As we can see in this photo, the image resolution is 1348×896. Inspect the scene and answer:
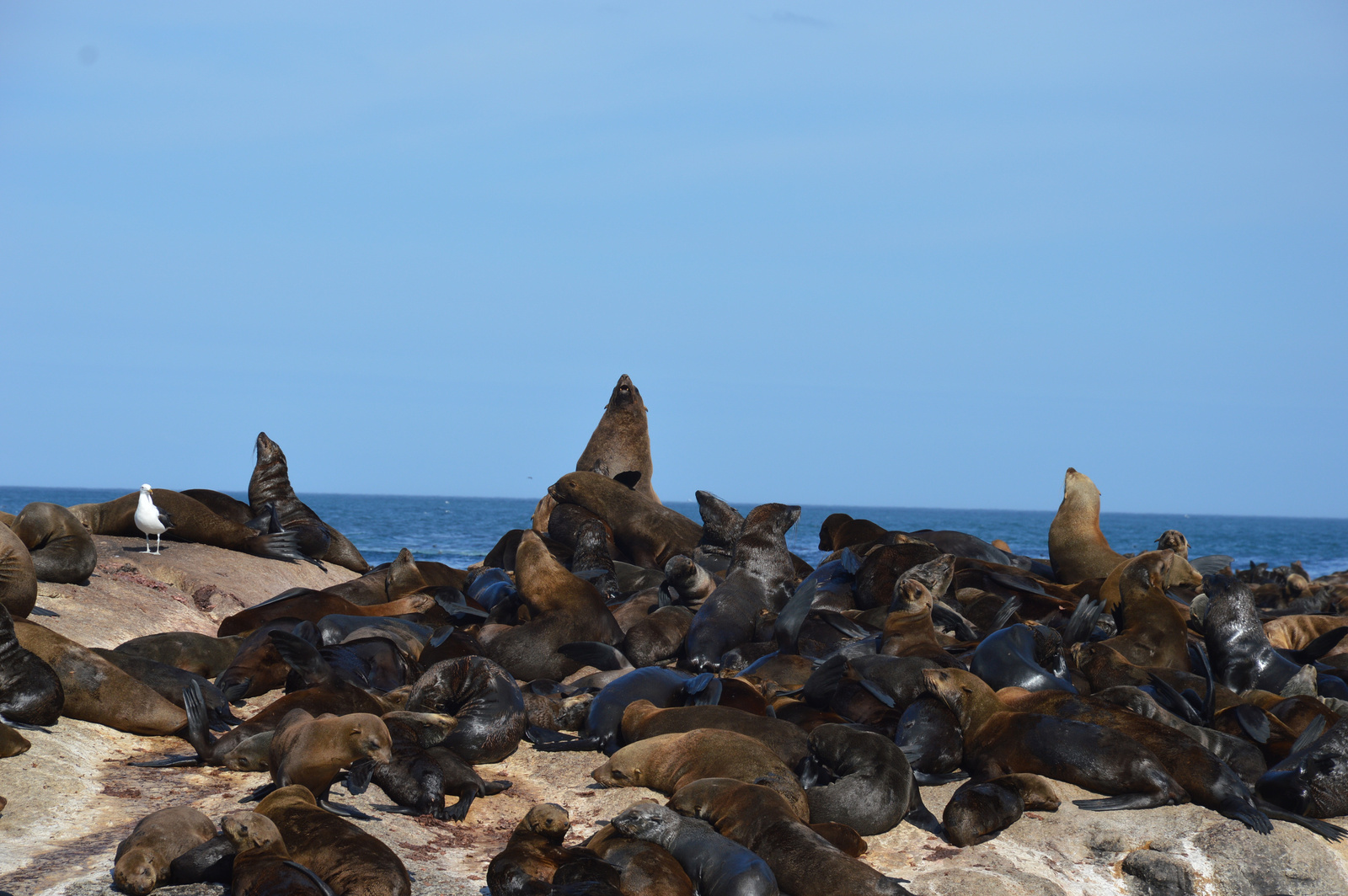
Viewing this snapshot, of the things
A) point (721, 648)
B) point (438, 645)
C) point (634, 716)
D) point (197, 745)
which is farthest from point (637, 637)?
point (197, 745)

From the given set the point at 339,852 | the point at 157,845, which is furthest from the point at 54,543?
the point at 339,852

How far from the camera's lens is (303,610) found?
344 inches

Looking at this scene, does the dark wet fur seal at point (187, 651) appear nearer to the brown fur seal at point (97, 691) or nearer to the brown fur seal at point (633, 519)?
the brown fur seal at point (97, 691)

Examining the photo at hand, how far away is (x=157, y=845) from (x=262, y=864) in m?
0.44

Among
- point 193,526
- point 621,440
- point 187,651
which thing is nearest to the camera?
point 187,651

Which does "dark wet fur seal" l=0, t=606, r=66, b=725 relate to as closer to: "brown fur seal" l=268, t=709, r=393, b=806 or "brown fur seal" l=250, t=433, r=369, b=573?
"brown fur seal" l=268, t=709, r=393, b=806

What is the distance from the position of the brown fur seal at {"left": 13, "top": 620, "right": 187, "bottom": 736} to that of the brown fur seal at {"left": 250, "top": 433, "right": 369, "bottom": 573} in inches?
257

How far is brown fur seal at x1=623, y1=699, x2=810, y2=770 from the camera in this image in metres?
5.73

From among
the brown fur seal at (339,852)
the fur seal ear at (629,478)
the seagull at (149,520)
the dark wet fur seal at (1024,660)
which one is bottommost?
the brown fur seal at (339,852)

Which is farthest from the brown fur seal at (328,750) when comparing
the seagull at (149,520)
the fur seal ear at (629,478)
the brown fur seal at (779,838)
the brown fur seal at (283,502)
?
the fur seal ear at (629,478)

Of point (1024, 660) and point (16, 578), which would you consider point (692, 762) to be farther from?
point (16, 578)

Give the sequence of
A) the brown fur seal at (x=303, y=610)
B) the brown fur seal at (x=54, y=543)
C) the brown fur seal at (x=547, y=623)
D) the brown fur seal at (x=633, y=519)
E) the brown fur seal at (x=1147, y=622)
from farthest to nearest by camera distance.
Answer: the brown fur seal at (x=633, y=519) < the brown fur seal at (x=54, y=543) < the brown fur seal at (x=303, y=610) < the brown fur seal at (x=547, y=623) < the brown fur seal at (x=1147, y=622)

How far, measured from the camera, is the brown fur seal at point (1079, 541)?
11188 mm

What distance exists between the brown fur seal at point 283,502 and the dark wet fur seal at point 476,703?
711cm
